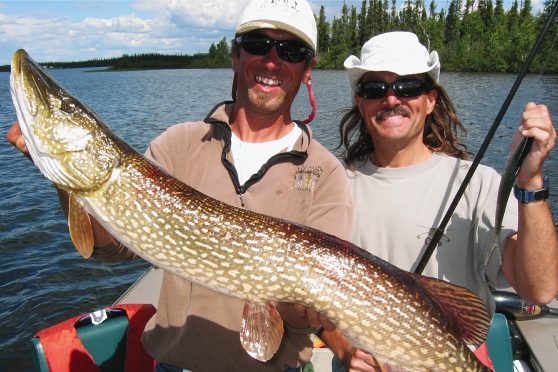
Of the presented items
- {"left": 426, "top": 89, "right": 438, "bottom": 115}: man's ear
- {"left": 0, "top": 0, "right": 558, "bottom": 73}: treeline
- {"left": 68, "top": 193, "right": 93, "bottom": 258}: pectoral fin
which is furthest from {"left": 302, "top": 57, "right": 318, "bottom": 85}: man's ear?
{"left": 0, "top": 0, "right": 558, "bottom": 73}: treeline

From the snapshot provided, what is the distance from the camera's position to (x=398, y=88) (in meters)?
2.58

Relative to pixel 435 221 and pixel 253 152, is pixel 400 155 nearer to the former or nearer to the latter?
pixel 435 221

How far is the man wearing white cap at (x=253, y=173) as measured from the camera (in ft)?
7.54

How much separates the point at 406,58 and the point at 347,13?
92.9 m

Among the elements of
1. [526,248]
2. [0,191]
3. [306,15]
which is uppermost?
[306,15]

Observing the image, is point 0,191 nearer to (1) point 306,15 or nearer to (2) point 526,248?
(1) point 306,15

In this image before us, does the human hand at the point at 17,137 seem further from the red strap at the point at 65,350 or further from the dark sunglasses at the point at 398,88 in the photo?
the dark sunglasses at the point at 398,88

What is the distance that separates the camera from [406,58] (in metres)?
2.57

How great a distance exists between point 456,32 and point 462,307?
70.0 meters

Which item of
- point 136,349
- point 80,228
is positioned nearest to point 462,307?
point 80,228

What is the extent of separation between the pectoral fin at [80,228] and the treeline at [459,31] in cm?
2743

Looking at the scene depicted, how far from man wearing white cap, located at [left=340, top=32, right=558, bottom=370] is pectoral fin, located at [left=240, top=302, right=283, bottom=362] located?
482mm

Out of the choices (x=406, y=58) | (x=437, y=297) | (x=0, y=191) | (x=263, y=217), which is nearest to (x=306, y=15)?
(x=406, y=58)

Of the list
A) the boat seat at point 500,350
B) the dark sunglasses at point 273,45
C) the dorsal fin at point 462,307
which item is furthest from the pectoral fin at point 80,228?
the boat seat at point 500,350
